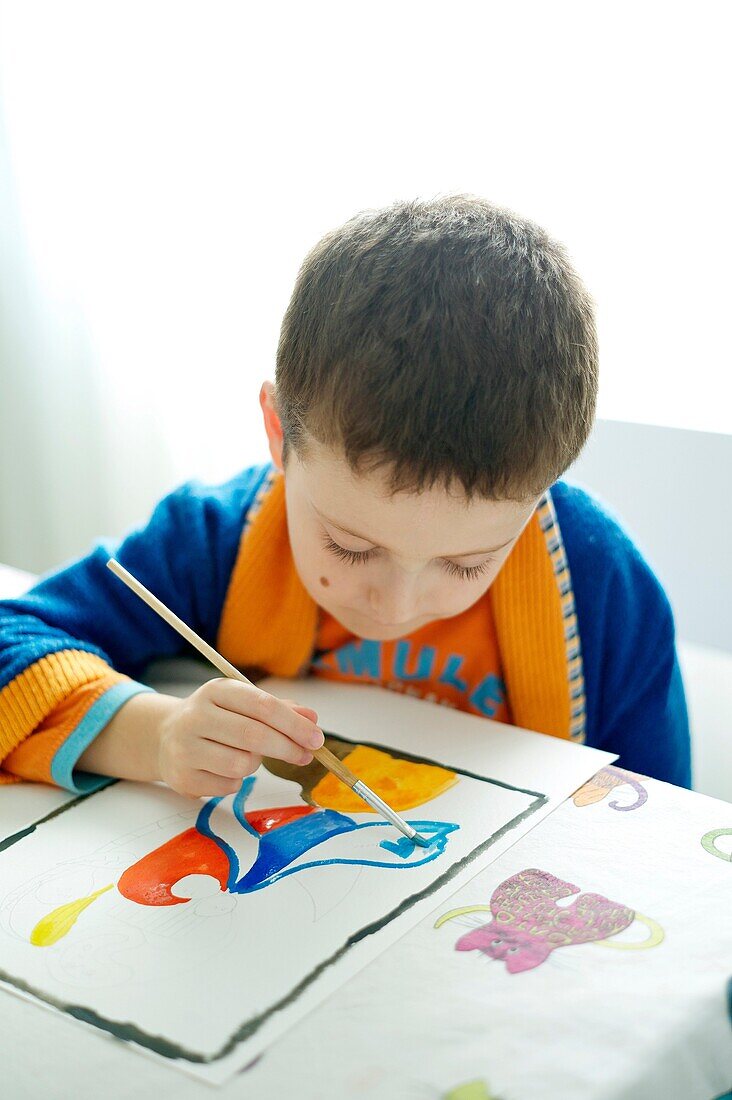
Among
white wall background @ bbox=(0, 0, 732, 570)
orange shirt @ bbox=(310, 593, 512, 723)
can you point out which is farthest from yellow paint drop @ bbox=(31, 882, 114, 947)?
white wall background @ bbox=(0, 0, 732, 570)

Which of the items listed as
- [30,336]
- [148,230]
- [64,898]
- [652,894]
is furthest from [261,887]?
[30,336]

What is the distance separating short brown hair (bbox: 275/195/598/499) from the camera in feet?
2.14

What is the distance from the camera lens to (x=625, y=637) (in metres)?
0.89

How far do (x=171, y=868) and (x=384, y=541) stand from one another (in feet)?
0.74

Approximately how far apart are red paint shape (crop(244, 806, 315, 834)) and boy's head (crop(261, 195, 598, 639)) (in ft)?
0.45

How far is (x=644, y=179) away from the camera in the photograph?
108 centimetres

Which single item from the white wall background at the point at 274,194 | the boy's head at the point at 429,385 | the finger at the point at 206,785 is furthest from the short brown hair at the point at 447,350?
the finger at the point at 206,785

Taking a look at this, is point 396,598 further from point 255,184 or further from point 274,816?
point 255,184

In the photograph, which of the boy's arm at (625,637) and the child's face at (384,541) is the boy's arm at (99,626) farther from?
the boy's arm at (625,637)

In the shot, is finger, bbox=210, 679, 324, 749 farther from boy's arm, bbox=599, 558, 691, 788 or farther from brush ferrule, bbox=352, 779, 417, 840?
boy's arm, bbox=599, 558, 691, 788

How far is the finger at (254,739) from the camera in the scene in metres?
0.69

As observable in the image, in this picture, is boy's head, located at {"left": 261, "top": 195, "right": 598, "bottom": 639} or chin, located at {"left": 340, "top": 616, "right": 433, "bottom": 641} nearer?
boy's head, located at {"left": 261, "top": 195, "right": 598, "bottom": 639}

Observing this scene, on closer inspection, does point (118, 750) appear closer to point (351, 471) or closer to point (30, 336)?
point (351, 471)

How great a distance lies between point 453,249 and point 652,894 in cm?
38
